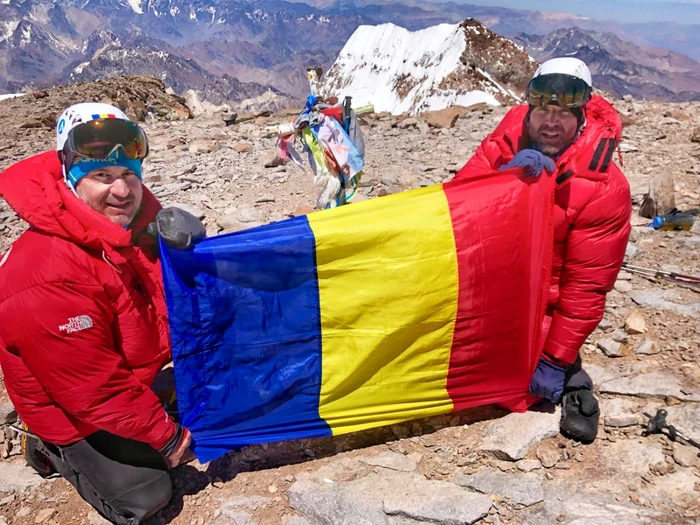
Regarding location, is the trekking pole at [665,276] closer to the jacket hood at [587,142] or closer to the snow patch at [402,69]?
the jacket hood at [587,142]

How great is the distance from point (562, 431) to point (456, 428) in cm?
77

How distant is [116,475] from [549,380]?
309 centimetres

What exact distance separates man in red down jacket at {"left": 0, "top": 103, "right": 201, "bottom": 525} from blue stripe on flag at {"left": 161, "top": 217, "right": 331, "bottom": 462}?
0.19m

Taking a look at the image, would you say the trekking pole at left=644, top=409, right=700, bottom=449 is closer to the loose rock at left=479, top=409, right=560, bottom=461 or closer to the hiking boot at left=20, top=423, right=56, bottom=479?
the loose rock at left=479, top=409, right=560, bottom=461

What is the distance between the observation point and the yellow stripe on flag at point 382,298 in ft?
11.1

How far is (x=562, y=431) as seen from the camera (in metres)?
3.64

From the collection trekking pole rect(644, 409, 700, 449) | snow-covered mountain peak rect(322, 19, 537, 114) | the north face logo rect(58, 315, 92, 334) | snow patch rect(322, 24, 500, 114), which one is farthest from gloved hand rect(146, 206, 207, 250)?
snow-covered mountain peak rect(322, 19, 537, 114)

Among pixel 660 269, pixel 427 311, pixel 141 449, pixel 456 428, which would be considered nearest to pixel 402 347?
pixel 427 311

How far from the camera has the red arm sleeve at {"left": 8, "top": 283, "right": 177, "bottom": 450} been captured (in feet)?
9.00

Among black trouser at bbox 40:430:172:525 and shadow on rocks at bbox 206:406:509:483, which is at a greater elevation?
black trouser at bbox 40:430:172:525

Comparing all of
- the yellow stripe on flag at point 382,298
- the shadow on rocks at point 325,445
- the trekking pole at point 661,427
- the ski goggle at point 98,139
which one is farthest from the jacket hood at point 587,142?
the ski goggle at point 98,139

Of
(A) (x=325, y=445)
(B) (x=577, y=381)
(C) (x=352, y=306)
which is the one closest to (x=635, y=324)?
(B) (x=577, y=381)

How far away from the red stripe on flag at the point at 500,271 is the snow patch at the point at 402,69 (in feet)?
78.9

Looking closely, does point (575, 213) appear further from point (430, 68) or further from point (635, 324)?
point (430, 68)
